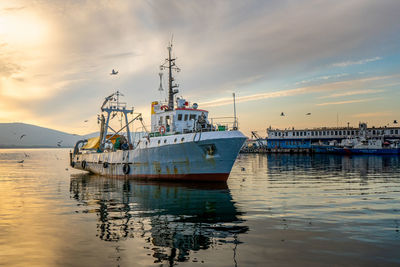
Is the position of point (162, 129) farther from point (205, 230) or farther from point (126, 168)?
point (205, 230)

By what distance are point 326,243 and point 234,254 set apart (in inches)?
129

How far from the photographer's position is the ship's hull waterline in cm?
2305

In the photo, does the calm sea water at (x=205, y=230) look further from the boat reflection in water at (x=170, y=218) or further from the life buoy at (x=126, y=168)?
the life buoy at (x=126, y=168)

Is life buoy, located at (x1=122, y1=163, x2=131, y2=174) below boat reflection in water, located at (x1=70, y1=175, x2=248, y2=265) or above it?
above

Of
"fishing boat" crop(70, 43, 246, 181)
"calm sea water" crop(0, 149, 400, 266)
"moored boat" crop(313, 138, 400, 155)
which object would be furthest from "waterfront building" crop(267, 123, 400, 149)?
"calm sea water" crop(0, 149, 400, 266)

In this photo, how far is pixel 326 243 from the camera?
9.64 metres

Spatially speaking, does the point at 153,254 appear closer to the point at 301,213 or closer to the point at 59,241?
the point at 59,241

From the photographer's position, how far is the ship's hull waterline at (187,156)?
2305 cm

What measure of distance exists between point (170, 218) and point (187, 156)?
1086cm

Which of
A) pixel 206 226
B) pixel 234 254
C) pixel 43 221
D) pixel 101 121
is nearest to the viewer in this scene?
pixel 234 254

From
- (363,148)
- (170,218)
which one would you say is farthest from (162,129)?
(363,148)

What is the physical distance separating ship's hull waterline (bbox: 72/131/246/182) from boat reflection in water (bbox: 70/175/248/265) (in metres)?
1.82

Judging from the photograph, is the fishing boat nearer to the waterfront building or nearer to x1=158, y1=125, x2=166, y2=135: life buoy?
x1=158, y1=125, x2=166, y2=135: life buoy

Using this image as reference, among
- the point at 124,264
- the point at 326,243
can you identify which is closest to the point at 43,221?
the point at 124,264
